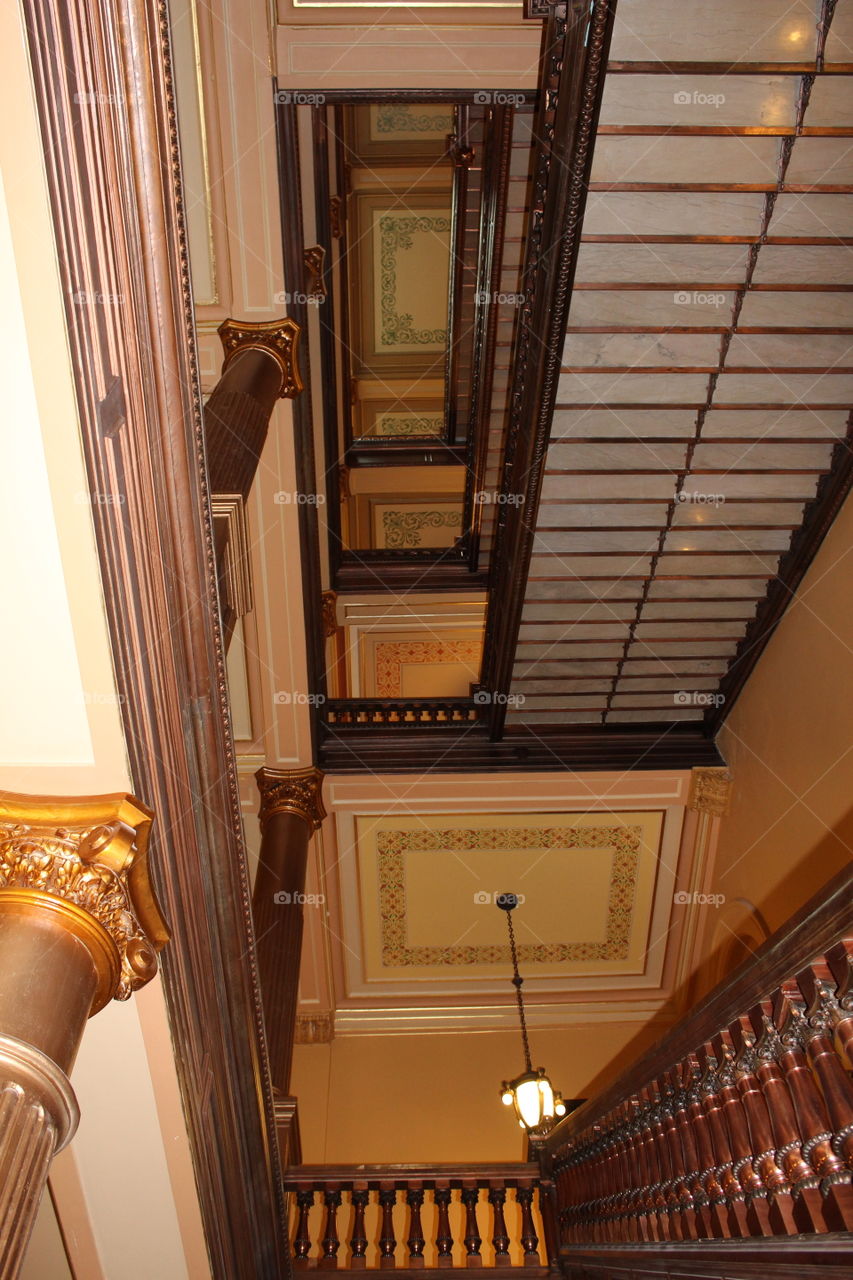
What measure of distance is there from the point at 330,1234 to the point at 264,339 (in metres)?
5.05

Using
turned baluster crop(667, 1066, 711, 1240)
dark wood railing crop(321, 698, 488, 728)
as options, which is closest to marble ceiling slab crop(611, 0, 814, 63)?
turned baluster crop(667, 1066, 711, 1240)

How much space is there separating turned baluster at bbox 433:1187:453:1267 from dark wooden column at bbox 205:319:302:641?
3.06 meters

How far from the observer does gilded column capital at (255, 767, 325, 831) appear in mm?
7219

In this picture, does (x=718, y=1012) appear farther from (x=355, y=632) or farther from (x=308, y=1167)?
(x=355, y=632)

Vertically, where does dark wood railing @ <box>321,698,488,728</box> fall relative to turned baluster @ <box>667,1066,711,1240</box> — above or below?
above

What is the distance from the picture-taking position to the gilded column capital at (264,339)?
5.38 metres

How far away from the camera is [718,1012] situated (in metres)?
2.09

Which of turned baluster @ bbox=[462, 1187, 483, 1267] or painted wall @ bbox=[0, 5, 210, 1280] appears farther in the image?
turned baluster @ bbox=[462, 1187, 483, 1267]

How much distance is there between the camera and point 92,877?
2.14 meters

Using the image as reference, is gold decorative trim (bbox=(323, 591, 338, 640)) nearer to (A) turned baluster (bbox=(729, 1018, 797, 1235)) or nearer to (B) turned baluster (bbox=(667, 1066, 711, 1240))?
(B) turned baluster (bbox=(667, 1066, 711, 1240))

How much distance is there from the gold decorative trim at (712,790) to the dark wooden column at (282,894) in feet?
11.1

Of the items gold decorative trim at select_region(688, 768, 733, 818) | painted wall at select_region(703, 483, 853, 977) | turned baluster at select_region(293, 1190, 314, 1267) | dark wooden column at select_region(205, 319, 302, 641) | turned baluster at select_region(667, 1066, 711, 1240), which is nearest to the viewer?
turned baluster at select_region(667, 1066, 711, 1240)

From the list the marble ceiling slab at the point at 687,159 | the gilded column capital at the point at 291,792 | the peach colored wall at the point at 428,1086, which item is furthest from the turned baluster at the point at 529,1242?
the marble ceiling slab at the point at 687,159

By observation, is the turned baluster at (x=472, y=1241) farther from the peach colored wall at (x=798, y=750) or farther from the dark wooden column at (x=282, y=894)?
the peach colored wall at (x=798, y=750)
